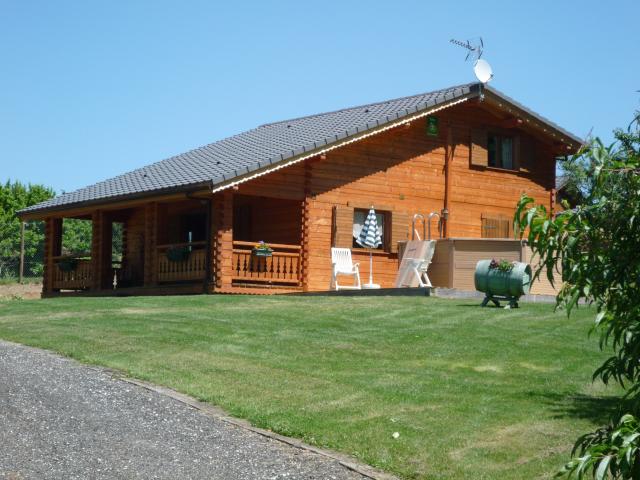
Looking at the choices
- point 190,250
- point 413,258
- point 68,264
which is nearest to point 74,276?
point 68,264

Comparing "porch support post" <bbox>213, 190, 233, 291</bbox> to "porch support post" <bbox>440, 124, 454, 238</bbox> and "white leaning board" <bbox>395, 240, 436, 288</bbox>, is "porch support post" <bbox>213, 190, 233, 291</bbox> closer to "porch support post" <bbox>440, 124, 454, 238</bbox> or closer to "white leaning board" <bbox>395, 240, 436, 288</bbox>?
"white leaning board" <bbox>395, 240, 436, 288</bbox>

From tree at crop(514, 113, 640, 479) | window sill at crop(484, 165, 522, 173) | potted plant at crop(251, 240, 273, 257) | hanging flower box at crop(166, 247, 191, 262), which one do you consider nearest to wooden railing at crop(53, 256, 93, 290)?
hanging flower box at crop(166, 247, 191, 262)

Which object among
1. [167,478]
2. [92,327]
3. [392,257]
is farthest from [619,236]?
[392,257]

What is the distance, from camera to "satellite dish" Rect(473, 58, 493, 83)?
79.1 ft

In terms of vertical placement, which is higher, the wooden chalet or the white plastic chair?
the wooden chalet

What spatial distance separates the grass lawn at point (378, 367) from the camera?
8023 mm

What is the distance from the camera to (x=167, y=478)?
6.94 m

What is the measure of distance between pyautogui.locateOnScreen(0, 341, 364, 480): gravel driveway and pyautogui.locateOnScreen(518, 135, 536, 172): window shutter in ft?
60.0

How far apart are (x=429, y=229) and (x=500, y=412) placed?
15469 mm

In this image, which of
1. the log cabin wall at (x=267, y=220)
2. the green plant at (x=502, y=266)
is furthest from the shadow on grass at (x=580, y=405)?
the log cabin wall at (x=267, y=220)

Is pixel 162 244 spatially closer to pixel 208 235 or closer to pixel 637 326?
pixel 208 235

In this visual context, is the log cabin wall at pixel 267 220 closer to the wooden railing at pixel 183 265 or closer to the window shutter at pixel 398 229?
the wooden railing at pixel 183 265

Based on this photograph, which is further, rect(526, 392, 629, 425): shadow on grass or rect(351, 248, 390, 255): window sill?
rect(351, 248, 390, 255): window sill

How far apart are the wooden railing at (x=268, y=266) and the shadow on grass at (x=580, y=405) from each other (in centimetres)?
1214
